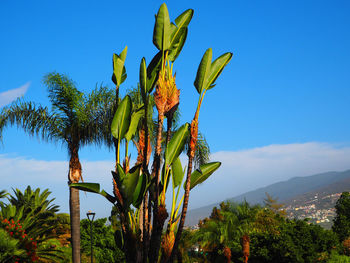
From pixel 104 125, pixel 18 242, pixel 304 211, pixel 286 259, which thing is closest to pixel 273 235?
pixel 286 259

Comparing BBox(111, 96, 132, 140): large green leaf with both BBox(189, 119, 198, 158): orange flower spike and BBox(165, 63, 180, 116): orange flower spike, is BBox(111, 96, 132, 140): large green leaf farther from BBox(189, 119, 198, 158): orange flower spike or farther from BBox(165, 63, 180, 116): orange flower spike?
BBox(189, 119, 198, 158): orange flower spike

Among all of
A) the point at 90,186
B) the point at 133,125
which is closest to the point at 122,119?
the point at 133,125

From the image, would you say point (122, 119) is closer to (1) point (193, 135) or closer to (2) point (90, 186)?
(2) point (90, 186)

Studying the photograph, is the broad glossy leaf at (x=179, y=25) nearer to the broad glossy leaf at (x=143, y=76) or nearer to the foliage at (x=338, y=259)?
the broad glossy leaf at (x=143, y=76)

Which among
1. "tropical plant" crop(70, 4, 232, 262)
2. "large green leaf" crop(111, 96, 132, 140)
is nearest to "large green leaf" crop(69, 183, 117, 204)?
"tropical plant" crop(70, 4, 232, 262)

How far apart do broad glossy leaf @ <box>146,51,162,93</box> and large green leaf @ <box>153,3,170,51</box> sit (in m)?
0.26

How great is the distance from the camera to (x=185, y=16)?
26.5 ft

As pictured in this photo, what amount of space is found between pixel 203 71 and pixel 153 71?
105 cm

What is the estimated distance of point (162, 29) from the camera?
753 centimetres

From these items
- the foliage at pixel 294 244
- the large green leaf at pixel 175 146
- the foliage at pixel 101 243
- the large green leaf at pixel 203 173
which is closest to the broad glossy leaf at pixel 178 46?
the large green leaf at pixel 175 146

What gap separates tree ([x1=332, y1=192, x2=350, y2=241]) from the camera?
28216 mm

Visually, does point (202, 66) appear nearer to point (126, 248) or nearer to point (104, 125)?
point (126, 248)

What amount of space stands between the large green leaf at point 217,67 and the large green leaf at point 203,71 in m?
0.11

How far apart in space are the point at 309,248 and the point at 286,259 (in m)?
1.40
